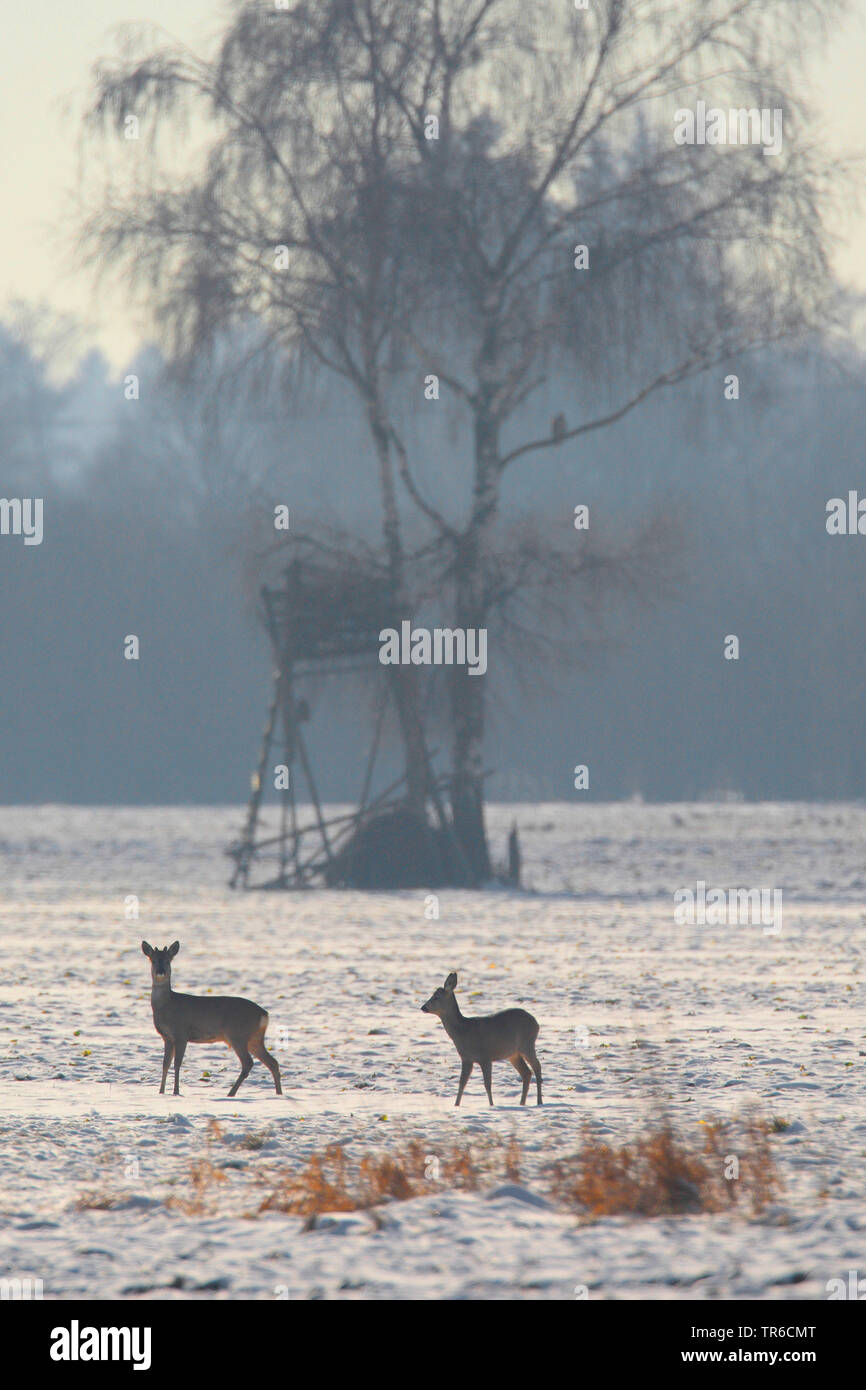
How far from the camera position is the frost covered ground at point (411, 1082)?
615 cm

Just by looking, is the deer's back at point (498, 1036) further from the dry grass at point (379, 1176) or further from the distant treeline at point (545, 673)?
the distant treeline at point (545, 673)

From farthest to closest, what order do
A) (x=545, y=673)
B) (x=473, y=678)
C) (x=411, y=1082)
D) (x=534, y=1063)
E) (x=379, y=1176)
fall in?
1. (x=545, y=673)
2. (x=473, y=678)
3. (x=411, y=1082)
4. (x=534, y=1063)
5. (x=379, y=1176)

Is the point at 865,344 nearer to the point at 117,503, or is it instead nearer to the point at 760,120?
the point at 117,503

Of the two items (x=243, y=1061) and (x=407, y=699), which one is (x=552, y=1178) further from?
(x=407, y=699)

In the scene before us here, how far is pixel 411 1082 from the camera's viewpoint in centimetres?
972

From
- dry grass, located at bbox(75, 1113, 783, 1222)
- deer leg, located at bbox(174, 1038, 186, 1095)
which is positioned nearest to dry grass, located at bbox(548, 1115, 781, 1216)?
dry grass, located at bbox(75, 1113, 783, 1222)

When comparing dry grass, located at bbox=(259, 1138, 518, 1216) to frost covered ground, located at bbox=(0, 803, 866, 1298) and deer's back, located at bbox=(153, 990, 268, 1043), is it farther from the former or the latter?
deer's back, located at bbox=(153, 990, 268, 1043)

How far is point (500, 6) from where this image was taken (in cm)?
2445

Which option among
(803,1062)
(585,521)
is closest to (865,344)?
(585,521)

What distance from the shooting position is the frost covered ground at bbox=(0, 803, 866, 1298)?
6152 millimetres

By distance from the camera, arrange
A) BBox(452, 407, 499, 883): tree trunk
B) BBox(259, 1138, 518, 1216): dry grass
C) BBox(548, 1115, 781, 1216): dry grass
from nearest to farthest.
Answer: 1. BBox(548, 1115, 781, 1216): dry grass
2. BBox(259, 1138, 518, 1216): dry grass
3. BBox(452, 407, 499, 883): tree trunk

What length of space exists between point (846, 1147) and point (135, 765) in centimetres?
4775

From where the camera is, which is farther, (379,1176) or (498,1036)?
(498,1036)

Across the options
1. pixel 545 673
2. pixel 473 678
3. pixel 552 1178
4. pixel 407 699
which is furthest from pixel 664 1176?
pixel 545 673
